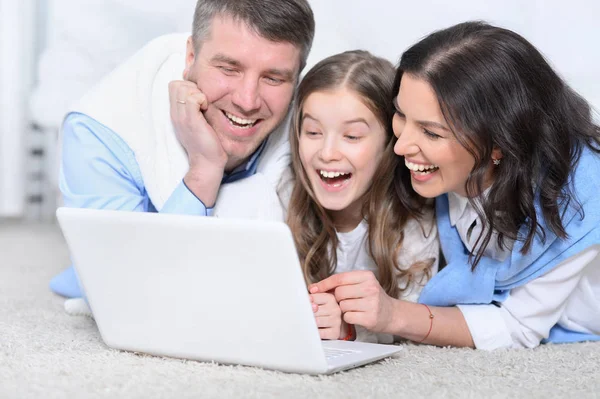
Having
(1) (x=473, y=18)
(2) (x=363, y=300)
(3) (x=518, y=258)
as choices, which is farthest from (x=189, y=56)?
(1) (x=473, y=18)

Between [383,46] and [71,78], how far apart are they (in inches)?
44.3

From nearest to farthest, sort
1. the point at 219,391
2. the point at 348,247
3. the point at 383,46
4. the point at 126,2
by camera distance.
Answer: the point at 219,391 < the point at 348,247 < the point at 383,46 < the point at 126,2

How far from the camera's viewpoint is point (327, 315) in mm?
1478

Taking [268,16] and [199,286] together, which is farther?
[268,16]

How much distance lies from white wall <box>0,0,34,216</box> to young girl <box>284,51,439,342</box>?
1638 millimetres

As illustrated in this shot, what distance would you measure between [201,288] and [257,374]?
16 centimetres

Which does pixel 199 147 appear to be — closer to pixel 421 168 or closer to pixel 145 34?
pixel 421 168

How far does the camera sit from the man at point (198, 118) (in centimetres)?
172

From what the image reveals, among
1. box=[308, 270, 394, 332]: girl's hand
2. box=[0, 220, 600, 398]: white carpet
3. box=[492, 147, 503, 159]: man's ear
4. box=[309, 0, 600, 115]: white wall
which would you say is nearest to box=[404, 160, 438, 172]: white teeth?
box=[492, 147, 503, 159]: man's ear

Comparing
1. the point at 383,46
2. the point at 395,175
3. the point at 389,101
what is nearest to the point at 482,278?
the point at 395,175

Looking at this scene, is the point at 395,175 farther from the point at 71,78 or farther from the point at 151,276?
the point at 71,78

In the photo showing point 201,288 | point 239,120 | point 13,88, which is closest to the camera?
point 201,288

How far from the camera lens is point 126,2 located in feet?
9.30

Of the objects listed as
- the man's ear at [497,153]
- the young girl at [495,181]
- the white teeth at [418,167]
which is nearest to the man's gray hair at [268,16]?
the young girl at [495,181]
